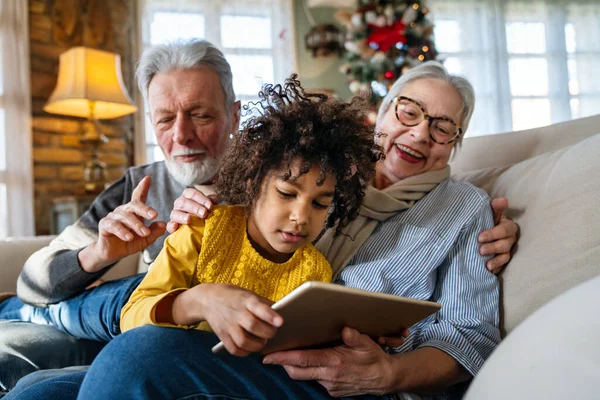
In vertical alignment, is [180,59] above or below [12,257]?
above

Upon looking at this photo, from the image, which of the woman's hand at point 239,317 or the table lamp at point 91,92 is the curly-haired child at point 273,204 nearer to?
the woman's hand at point 239,317

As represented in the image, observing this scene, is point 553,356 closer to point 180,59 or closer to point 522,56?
point 180,59

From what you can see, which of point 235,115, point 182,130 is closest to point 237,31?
point 235,115

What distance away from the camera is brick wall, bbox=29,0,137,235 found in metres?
4.15

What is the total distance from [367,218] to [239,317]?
602mm

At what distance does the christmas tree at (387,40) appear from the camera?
14.2 feet

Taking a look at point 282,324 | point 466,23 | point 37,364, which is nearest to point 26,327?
point 37,364

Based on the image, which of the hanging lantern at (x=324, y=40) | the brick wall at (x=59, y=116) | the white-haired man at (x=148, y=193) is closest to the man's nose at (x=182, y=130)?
the white-haired man at (x=148, y=193)

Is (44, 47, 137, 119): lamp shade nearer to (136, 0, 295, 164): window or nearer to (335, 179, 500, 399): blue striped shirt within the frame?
(136, 0, 295, 164): window

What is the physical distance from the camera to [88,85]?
358cm

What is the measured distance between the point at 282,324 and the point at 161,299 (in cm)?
27

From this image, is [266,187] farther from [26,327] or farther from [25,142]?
[25,142]

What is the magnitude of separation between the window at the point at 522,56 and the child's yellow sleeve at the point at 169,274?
4875mm

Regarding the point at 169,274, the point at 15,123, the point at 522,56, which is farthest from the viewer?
the point at 522,56
